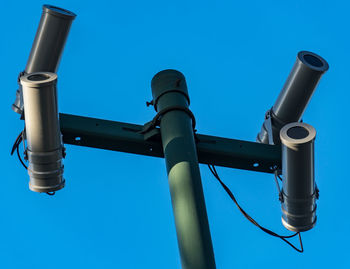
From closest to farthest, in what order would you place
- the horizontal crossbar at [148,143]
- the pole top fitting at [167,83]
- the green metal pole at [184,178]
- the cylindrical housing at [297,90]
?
1. the green metal pole at [184,178]
2. the horizontal crossbar at [148,143]
3. the pole top fitting at [167,83]
4. the cylindrical housing at [297,90]

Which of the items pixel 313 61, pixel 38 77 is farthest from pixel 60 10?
pixel 313 61

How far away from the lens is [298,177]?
691cm

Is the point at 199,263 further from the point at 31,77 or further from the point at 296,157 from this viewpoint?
the point at 31,77

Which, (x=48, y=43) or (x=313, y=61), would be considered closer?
(x=48, y=43)

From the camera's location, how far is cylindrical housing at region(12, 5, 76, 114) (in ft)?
25.7

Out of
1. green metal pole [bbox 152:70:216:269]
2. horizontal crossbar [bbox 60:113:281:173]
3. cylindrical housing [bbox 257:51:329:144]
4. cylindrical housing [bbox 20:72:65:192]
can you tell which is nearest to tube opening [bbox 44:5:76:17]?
horizontal crossbar [bbox 60:113:281:173]

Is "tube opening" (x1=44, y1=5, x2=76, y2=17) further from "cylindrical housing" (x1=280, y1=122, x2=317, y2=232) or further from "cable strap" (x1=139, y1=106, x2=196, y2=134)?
"cylindrical housing" (x1=280, y1=122, x2=317, y2=232)

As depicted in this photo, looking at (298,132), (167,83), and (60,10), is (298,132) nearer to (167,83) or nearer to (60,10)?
(167,83)

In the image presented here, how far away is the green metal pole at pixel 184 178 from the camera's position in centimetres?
620

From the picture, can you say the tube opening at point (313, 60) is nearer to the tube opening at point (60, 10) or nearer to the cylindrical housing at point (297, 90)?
the cylindrical housing at point (297, 90)

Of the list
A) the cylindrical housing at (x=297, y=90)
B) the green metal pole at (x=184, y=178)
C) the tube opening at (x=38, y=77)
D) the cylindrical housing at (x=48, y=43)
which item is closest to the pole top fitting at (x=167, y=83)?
the green metal pole at (x=184, y=178)

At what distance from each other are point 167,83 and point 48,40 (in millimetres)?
1097

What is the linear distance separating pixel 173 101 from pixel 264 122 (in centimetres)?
138

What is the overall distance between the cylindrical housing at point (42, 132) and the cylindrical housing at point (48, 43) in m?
0.97
